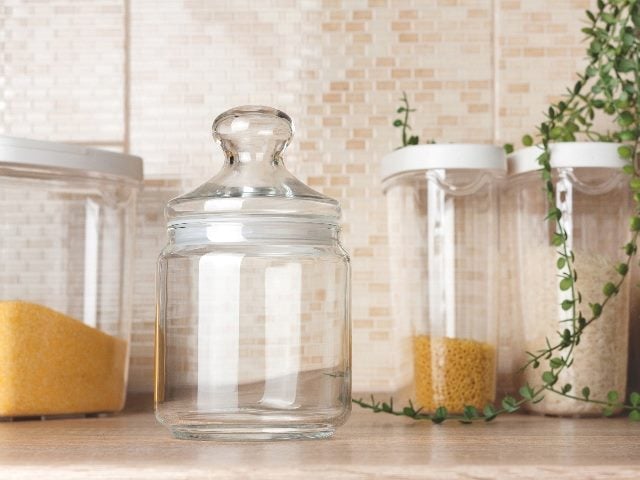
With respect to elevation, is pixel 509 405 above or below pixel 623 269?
below

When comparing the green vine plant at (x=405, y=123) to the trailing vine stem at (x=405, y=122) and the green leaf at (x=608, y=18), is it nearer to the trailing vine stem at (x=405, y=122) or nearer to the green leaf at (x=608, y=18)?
the trailing vine stem at (x=405, y=122)

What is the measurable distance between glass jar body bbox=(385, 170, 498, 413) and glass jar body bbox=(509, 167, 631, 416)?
47 mm

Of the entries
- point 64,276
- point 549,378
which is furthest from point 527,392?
point 64,276

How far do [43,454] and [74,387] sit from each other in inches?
→ 9.6

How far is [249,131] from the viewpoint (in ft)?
2.47

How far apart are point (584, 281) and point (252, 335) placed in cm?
35

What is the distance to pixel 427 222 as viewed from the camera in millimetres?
897

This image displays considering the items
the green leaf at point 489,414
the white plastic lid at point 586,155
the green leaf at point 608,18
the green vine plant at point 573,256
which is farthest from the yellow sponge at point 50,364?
the green leaf at point 608,18

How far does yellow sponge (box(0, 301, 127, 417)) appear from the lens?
0.85 m

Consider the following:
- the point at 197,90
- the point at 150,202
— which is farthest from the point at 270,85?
the point at 150,202

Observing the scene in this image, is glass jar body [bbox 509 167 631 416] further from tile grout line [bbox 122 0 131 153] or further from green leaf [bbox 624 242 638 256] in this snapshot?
tile grout line [bbox 122 0 131 153]

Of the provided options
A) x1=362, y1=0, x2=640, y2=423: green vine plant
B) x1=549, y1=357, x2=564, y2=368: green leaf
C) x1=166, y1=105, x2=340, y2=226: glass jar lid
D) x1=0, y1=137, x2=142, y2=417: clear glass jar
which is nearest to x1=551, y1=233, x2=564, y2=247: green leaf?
x1=362, y1=0, x2=640, y2=423: green vine plant

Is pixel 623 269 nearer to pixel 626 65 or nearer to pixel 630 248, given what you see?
pixel 630 248

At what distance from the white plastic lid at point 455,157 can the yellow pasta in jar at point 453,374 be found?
162 mm
